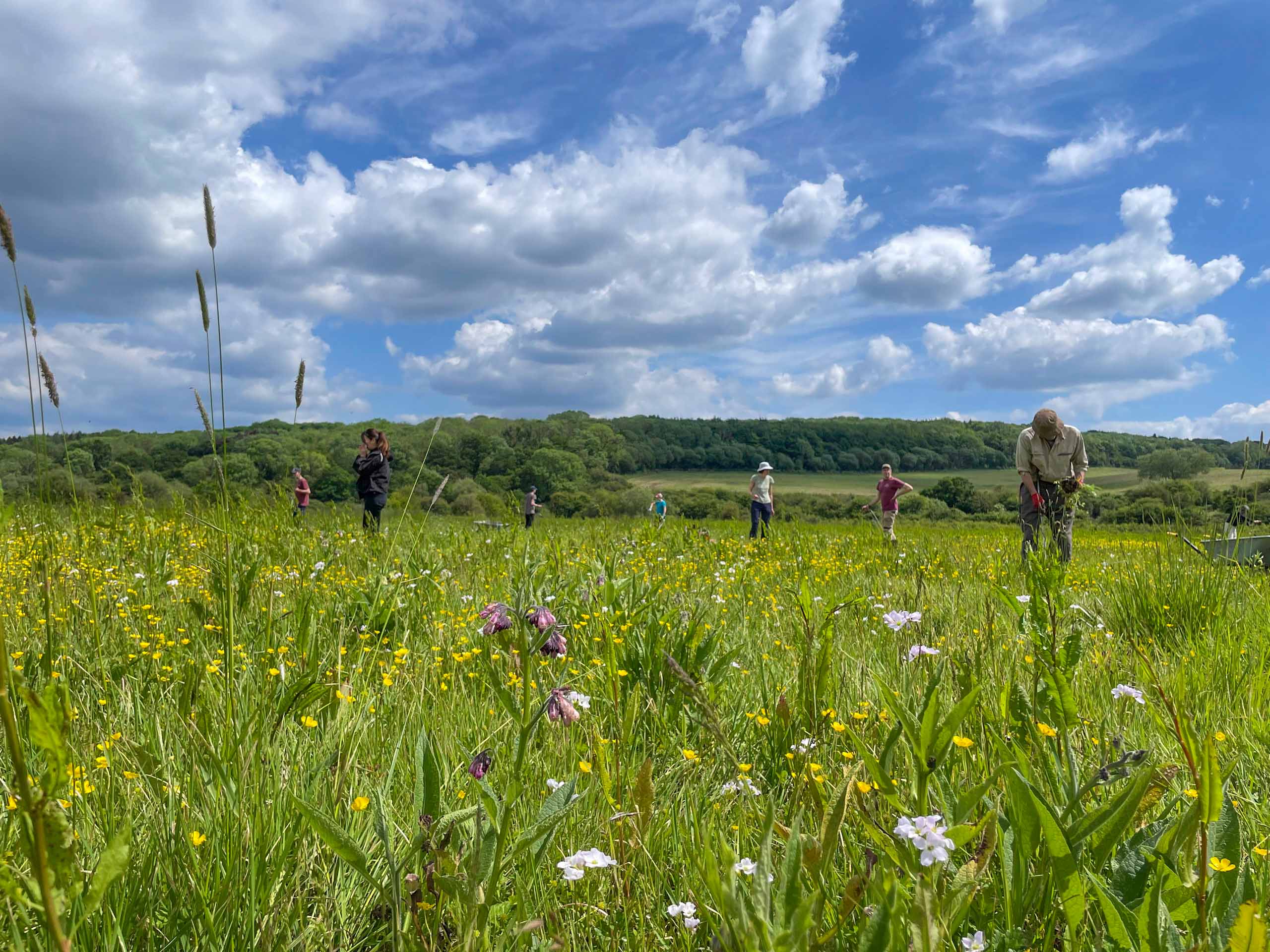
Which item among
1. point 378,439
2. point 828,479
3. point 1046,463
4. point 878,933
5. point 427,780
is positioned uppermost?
point 378,439

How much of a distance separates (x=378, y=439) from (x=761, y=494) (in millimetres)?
7810

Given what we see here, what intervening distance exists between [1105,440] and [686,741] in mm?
127165

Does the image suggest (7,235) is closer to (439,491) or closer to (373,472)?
(439,491)

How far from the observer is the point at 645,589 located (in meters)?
4.34

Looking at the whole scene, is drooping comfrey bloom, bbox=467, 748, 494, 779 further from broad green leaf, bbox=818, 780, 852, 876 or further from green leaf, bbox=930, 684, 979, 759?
green leaf, bbox=930, 684, 979, 759

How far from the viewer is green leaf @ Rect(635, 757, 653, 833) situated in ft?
4.86

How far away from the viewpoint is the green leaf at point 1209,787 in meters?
1.02

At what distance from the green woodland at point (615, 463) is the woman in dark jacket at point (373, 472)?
1.38ft

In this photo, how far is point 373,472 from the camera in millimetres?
11688

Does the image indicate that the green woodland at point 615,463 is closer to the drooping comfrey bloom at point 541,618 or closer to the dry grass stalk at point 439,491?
the dry grass stalk at point 439,491

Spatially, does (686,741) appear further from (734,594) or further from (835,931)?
(734,594)

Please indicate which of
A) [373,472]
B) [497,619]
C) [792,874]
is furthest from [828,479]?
[792,874]

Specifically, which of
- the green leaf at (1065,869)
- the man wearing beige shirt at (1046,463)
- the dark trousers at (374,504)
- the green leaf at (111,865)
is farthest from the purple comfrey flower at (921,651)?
the dark trousers at (374,504)

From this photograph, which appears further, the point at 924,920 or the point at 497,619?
the point at 497,619
